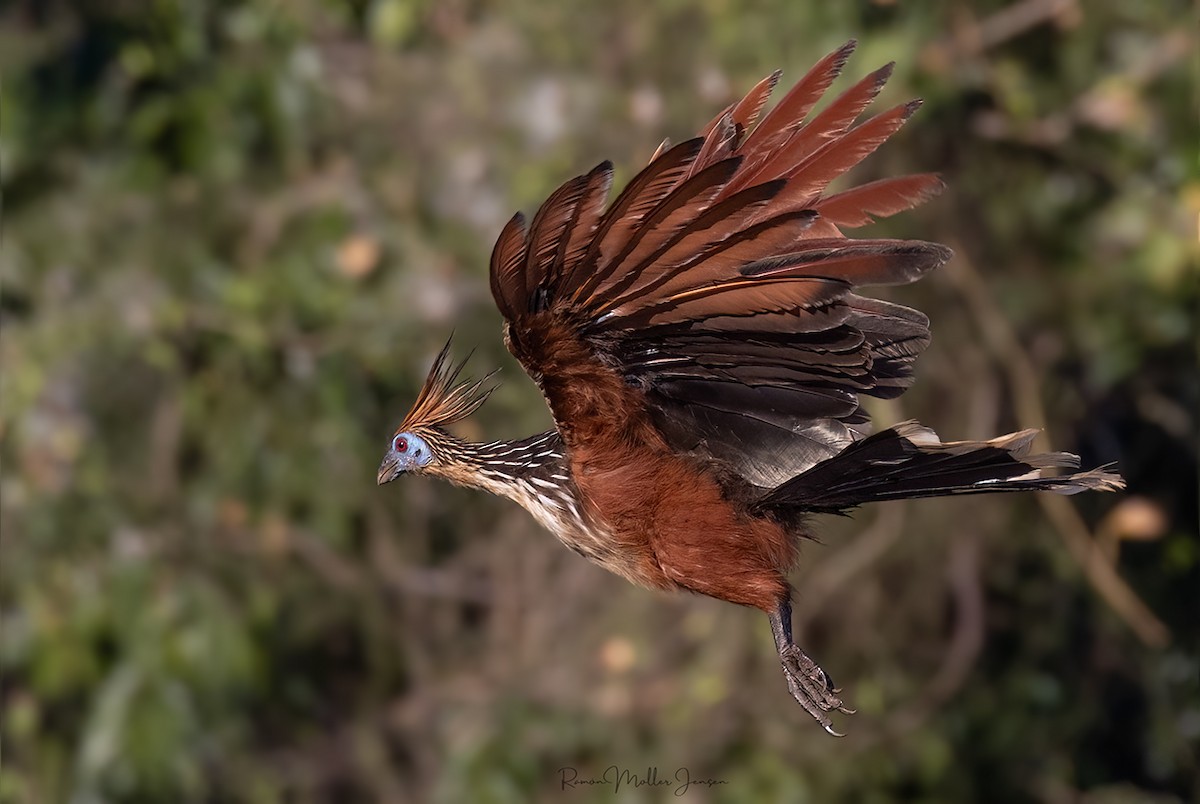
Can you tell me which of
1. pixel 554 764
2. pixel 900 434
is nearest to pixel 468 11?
pixel 554 764

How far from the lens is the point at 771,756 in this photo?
6.07m

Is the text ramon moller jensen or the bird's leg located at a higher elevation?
the bird's leg

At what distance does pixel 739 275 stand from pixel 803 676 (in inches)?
33.9

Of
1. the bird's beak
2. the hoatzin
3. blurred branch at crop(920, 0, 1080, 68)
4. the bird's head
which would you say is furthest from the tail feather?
blurred branch at crop(920, 0, 1080, 68)

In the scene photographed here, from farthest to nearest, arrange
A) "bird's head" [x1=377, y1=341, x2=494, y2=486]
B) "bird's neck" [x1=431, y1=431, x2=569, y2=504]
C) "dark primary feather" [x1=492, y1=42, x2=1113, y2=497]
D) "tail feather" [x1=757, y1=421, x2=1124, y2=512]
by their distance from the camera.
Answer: "bird's head" [x1=377, y1=341, x2=494, y2=486]
"bird's neck" [x1=431, y1=431, x2=569, y2=504]
"tail feather" [x1=757, y1=421, x2=1124, y2=512]
"dark primary feather" [x1=492, y1=42, x2=1113, y2=497]

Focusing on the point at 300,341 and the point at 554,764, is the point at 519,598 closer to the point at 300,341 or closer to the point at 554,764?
the point at 554,764

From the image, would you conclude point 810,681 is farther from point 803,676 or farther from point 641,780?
point 641,780

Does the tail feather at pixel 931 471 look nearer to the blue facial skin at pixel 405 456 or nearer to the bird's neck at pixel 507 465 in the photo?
the bird's neck at pixel 507 465

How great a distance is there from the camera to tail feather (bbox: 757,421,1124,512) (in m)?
2.62

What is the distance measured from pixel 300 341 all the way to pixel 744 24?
6.95 ft

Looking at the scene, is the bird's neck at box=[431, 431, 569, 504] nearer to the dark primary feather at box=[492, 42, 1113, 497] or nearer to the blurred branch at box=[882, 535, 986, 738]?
the dark primary feather at box=[492, 42, 1113, 497]

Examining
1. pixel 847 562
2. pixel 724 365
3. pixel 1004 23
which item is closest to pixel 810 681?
pixel 724 365

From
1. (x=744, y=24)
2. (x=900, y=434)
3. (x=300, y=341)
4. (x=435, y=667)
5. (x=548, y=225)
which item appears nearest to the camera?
(x=548, y=225)

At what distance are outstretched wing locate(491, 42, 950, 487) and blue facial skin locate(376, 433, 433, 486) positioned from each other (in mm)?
492
